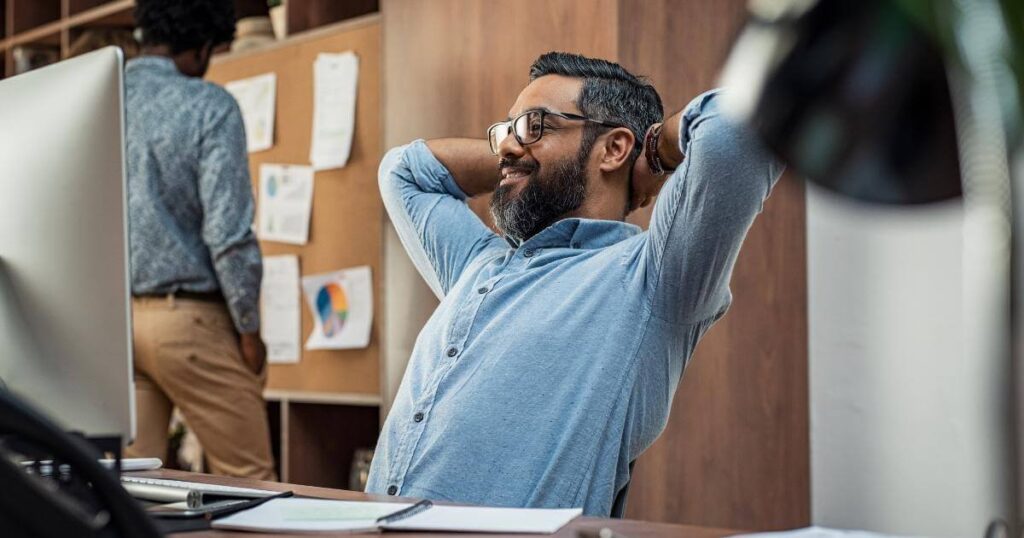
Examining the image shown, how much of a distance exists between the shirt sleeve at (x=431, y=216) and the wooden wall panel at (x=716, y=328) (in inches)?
17.0

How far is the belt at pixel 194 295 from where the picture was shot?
2.70 m

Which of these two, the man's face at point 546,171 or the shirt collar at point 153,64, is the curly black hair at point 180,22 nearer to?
the shirt collar at point 153,64

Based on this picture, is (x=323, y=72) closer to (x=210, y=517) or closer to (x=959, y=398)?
(x=959, y=398)

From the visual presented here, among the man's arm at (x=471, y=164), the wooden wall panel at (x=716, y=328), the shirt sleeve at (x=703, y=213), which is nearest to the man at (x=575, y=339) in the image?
the shirt sleeve at (x=703, y=213)

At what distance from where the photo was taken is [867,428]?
7.98ft

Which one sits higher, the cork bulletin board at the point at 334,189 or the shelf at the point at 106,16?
the shelf at the point at 106,16

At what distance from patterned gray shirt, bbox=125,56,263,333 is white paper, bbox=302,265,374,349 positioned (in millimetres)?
366

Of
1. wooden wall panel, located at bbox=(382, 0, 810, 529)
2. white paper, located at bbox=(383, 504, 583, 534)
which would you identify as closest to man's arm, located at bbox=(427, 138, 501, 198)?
wooden wall panel, located at bbox=(382, 0, 810, 529)

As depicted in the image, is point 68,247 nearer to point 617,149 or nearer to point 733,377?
point 617,149

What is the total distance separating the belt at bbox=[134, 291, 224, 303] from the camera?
8.87 feet

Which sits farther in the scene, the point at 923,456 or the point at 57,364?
the point at 923,456

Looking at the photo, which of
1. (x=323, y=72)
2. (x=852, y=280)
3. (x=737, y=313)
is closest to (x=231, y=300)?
(x=323, y=72)

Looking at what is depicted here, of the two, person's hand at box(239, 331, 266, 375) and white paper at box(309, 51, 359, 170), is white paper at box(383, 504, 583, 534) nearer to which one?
person's hand at box(239, 331, 266, 375)

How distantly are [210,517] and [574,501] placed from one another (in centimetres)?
55
